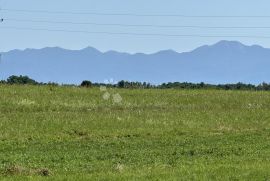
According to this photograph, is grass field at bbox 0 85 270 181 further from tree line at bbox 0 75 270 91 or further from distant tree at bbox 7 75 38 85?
distant tree at bbox 7 75 38 85

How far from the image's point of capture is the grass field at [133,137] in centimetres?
1733

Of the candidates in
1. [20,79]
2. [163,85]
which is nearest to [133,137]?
[163,85]

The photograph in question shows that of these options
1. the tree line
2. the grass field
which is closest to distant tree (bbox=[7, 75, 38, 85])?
the tree line

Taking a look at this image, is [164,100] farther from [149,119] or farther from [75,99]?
[149,119]

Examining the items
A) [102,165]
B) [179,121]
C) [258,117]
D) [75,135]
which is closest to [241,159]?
[102,165]

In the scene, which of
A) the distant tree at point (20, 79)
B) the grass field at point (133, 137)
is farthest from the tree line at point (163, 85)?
the grass field at point (133, 137)

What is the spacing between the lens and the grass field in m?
17.3

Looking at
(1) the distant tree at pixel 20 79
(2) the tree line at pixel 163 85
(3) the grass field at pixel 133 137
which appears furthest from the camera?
(1) the distant tree at pixel 20 79

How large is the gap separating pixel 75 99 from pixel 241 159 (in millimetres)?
36260

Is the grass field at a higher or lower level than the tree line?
lower

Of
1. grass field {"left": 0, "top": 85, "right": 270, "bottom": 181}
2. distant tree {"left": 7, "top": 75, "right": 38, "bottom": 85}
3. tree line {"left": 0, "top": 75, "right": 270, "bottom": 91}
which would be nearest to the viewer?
grass field {"left": 0, "top": 85, "right": 270, "bottom": 181}

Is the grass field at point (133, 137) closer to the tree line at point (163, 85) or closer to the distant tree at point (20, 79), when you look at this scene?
the tree line at point (163, 85)

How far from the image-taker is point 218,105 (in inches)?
2271

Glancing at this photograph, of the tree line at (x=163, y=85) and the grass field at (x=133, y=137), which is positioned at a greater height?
the tree line at (x=163, y=85)
